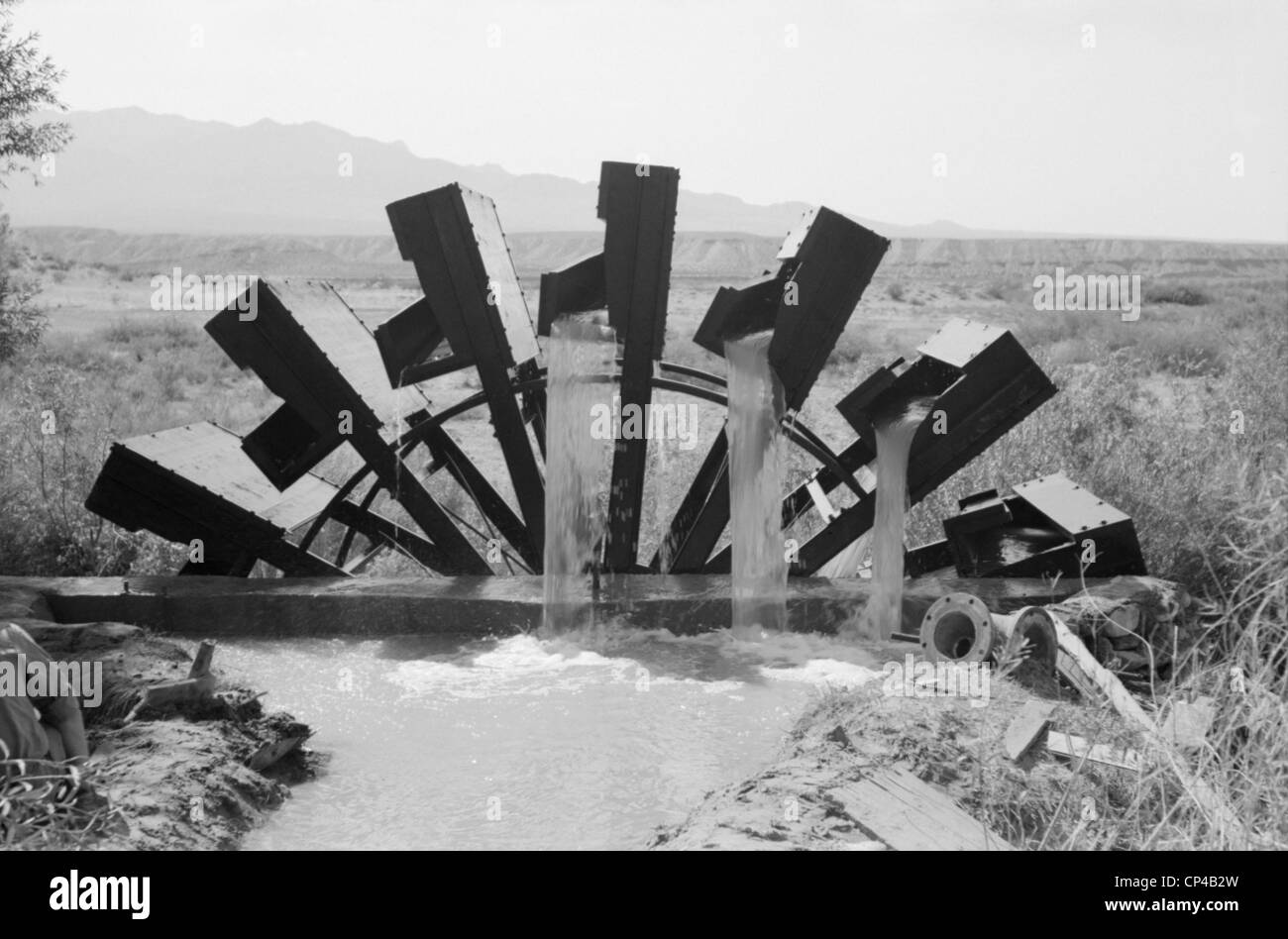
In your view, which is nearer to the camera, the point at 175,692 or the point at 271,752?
the point at 271,752

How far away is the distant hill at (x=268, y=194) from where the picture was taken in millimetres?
149750

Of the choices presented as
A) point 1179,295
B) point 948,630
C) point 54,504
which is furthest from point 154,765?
point 1179,295

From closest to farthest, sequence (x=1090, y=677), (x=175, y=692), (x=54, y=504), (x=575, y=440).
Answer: (x=175, y=692), (x=1090, y=677), (x=575, y=440), (x=54, y=504)

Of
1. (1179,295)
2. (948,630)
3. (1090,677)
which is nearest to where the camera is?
(1090,677)

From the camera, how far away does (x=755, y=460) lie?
8.28 m

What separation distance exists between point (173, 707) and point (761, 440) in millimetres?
3905

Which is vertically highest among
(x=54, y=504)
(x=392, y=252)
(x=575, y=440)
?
(x=392, y=252)

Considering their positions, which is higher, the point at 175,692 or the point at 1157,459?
the point at 1157,459

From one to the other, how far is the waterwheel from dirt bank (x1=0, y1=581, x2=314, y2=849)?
5.95ft

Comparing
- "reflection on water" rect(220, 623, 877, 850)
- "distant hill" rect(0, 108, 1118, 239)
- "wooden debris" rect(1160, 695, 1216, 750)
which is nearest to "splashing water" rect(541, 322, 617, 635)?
"reflection on water" rect(220, 623, 877, 850)

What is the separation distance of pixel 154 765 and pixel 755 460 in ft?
13.7

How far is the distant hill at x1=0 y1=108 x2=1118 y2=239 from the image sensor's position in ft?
491

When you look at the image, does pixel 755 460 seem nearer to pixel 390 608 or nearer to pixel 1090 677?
pixel 390 608

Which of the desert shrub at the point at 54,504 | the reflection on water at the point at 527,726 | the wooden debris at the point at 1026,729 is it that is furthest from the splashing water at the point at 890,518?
the desert shrub at the point at 54,504
